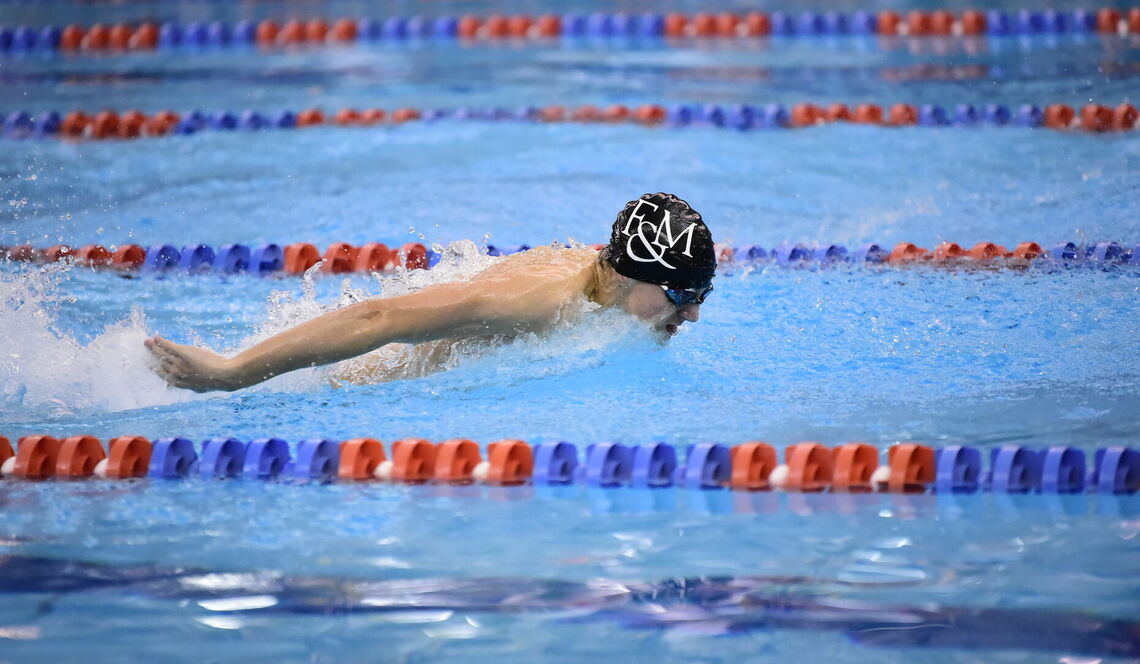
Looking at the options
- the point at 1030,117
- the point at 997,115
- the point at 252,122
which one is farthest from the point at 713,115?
the point at 252,122

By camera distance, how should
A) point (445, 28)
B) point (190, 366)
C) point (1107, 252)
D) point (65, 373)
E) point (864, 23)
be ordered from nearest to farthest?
1. point (190, 366)
2. point (65, 373)
3. point (1107, 252)
4. point (864, 23)
5. point (445, 28)

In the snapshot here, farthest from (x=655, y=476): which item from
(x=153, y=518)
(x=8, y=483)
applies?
(x=8, y=483)

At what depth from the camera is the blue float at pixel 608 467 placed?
11.2 ft

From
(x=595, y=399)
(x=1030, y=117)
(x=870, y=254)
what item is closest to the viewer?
(x=595, y=399)

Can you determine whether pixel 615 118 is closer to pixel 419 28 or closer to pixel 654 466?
pixel 419 28

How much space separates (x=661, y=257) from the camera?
3510mm

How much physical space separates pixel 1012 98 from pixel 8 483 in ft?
18.9

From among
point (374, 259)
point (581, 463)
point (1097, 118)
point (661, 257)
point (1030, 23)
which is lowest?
point (581, 463)

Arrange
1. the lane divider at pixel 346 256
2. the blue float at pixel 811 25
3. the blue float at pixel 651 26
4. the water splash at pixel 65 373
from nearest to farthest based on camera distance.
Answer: the water splash at pixel 65 373, the lane divider at pixel 346 256, the blue float at pixel 811 25, the blue float at pixel 651 26

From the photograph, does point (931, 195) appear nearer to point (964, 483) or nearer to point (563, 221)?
point (563, 221)

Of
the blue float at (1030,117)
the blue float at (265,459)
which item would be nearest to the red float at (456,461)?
the blue float at (265,459)

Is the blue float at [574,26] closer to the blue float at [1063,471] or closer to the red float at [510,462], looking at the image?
the red float at [510,462]

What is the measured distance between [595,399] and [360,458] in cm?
74

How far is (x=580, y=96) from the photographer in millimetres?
7781
